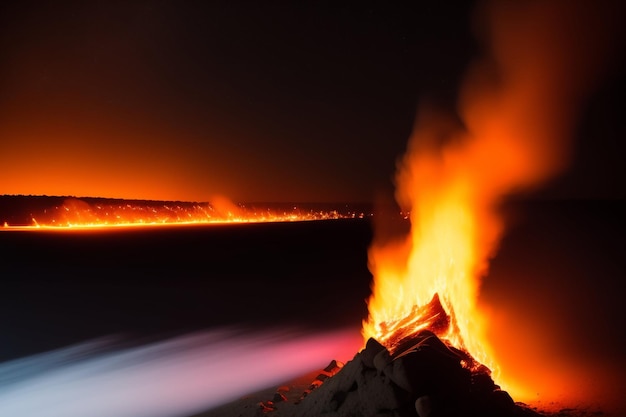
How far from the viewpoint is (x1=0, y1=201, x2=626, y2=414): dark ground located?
21.8 meters

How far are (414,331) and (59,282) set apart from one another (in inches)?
1610

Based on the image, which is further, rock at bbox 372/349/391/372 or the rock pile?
rock at bbox 372/349/391/372

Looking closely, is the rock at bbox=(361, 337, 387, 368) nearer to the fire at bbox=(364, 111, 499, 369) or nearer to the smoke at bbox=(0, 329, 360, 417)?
the fire at bbox=(364, 111, 499, 369)

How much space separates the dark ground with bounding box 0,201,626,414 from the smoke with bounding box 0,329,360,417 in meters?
2.71

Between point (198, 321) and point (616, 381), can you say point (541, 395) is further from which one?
point (198, 321)

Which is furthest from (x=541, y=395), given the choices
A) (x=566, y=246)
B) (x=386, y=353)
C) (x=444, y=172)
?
(x=566, y=246)

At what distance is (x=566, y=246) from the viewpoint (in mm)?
57719

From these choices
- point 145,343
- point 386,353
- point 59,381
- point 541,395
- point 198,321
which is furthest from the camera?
point 198,321

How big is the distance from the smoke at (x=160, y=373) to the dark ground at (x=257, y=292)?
271cm

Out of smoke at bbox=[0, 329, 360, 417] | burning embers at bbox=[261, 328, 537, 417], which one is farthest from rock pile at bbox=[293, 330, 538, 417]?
smoke at bbox=[0, 329, 360, 417]

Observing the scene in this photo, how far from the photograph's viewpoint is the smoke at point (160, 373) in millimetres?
14523

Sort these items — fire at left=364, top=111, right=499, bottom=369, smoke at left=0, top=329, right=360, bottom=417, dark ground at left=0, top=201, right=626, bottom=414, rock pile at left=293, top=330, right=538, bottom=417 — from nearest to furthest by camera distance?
1. rock pile at left=293, top=330, right=538, bottom=417
2. fire at left=364, top=111, right=499, bottom=369
3. smoke at left=0, top=329, right=360, bottom=417
4. dark ground at left=0, top=201, right=626, bottom=414

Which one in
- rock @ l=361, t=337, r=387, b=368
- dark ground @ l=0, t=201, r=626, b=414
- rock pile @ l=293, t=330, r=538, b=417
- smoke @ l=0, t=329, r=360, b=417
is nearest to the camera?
rock pile @ l=293, t=330, r=538, b=417

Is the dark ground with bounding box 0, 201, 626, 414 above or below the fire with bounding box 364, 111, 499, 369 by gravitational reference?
above
